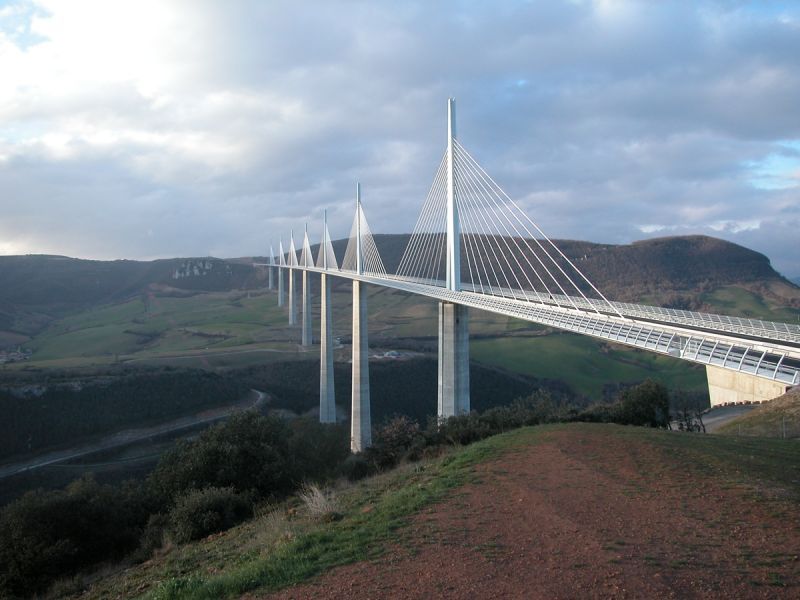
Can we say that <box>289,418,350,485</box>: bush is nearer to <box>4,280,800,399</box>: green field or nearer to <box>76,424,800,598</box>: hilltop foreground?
<box>76,424,800,598</box>: hilltop foreground

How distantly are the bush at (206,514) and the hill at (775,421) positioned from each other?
16.1 m

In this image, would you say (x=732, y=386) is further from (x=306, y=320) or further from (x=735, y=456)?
(x=306, y=320)

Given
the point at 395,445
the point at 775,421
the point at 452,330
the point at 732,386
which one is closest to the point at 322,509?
the point at 395,445

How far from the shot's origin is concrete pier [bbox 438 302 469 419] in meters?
25.3

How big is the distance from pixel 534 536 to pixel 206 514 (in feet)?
21.6

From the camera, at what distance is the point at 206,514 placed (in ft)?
34.6

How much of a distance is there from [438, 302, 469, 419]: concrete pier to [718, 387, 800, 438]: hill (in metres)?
10.3

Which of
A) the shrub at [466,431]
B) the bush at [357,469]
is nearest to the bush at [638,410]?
the shrub at [466,431]

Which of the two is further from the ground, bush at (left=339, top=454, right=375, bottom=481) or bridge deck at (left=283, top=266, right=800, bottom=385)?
bridge deck at (left=283, top=266, right=800, bottom=385)

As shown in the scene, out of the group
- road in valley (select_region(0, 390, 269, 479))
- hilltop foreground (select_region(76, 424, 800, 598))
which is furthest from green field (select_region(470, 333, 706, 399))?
hilltop foreground (select_region(76, 424, 800, 598))

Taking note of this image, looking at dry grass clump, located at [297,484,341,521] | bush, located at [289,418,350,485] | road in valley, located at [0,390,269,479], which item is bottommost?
road in valley, located at [0,390,269,479]

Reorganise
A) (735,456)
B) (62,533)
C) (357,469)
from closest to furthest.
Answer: (735,456)
(62,533)
(357,469)

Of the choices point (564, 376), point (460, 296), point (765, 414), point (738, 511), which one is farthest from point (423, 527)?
point (564, 376)

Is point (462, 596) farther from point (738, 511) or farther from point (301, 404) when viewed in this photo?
point (301, 404)
